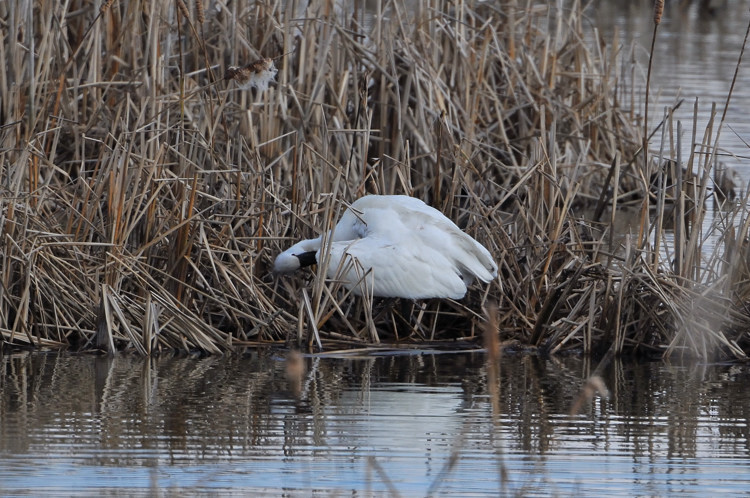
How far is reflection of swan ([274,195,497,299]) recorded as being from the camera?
19.2 feet

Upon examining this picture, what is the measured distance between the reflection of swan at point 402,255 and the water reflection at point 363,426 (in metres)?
0.33

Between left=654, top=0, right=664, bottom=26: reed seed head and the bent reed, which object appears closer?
left=654, top=0, right=664, bottom=26: reed seed head

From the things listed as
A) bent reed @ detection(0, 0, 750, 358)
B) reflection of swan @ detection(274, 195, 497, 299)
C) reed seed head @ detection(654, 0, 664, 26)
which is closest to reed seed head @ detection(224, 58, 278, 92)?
bent reed @ detection(0, 0, 750, 358)

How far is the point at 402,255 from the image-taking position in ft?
19.5

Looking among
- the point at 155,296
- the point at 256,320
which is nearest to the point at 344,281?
the point at 256,320

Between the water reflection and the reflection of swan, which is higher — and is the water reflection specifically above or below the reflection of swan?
below

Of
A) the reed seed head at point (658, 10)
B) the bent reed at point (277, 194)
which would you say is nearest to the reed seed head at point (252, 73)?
the bent reed at point (277, 194)

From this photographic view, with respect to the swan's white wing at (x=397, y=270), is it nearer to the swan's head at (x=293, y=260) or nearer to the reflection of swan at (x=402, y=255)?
the reflection of swan at (x=402, y=255)

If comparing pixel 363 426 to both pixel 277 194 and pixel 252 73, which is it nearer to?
pixel 252 73

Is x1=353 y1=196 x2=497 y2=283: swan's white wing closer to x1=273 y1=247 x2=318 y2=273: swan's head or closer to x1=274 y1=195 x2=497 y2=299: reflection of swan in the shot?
x1=274 y1=195 x2=497 y2=299: reflection of swan

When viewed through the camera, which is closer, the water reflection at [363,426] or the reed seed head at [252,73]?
the water reflection at [363,426]

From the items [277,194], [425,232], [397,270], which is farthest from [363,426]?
[277,194]

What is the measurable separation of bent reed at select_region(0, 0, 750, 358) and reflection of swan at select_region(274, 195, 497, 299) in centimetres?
12

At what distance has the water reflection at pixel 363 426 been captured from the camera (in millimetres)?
3758
